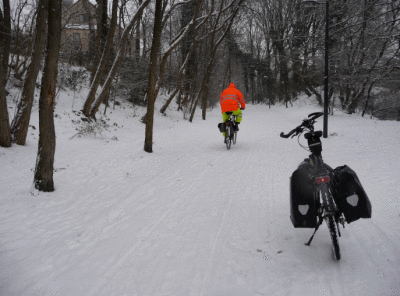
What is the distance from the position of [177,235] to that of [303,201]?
5.51 feet

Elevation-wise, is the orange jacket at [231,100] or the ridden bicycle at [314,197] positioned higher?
the orange jacket at [231,100]

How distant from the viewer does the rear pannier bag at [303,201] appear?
290cm

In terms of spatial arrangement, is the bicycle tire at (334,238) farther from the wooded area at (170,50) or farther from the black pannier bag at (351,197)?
the wooded area at (170,50)

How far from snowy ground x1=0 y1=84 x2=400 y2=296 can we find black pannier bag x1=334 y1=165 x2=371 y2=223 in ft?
1.78

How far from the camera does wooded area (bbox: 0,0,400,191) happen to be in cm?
719

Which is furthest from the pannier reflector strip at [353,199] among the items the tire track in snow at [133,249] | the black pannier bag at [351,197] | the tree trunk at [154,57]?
the tree trunk at [154,57]

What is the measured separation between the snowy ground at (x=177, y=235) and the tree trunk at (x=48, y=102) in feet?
1.11

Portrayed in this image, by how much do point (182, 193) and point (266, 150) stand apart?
5242 millimetres

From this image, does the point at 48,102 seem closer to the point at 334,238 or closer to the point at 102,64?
the point at 334,238

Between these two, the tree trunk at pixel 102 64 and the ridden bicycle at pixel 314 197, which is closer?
the ridden bicycle at pixel 314 197

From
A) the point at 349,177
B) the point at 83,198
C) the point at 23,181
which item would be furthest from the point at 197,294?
the point at 23,181

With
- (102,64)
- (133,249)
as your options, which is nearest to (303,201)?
(133,249)

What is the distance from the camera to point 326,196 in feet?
9.45

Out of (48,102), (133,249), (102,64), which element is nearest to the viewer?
(133,249)
